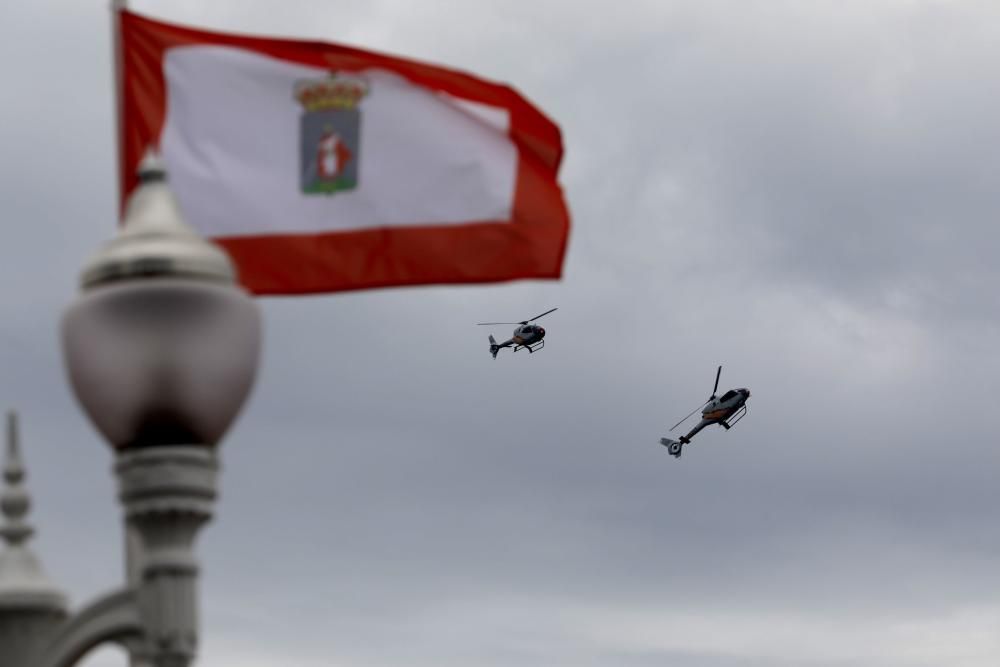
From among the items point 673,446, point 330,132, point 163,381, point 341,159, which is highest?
point 673,446

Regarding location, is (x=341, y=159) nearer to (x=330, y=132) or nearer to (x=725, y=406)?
(x=330, y=132)

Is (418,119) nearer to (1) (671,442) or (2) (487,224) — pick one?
(2) (487,224)

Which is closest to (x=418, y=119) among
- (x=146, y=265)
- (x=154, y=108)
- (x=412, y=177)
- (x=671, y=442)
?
(x=412, y=177)

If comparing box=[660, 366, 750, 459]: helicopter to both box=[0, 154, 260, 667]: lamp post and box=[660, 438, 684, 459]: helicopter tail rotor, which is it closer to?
box=[660, 438, 684, 459]: helicopter tail rotor

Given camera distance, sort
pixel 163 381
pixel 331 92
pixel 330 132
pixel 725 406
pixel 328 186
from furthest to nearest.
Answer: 1. pixel 725 406
2. pixel 331 92
3. pixel 330 132
4. pixel 328 186
5. pixel 163 381

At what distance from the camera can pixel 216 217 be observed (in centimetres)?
1238

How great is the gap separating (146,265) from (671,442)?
10919 cm

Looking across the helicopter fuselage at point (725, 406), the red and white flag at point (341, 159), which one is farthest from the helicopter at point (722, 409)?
the red and white flag at point (341, 159)

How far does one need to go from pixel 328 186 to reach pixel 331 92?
1.01m

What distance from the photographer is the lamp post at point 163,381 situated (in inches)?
209

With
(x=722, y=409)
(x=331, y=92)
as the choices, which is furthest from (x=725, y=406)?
(x=331, y=92)

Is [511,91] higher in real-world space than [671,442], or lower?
lower

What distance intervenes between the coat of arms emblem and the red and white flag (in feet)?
0.03

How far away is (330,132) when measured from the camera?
12258 millimetres
